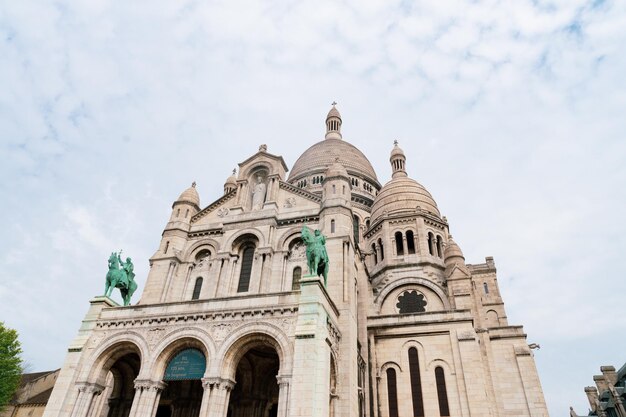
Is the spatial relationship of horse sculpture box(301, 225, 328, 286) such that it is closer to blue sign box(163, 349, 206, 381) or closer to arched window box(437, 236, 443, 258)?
blue sign box(163, 349, 206, 381)

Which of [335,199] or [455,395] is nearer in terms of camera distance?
[455,395]

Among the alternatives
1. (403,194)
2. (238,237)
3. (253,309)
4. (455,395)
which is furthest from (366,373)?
(403,194)

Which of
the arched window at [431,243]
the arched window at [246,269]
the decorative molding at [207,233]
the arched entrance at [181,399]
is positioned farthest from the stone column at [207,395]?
the arched window at [431,243]

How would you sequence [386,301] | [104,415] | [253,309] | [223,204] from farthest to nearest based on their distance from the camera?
[386,301], [223,204], [104,415], [253,309]

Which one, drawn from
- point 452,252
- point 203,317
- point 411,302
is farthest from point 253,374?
point 452,252

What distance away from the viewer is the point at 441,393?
2422 cm

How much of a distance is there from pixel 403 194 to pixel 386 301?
9950mm

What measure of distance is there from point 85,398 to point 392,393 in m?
16.1

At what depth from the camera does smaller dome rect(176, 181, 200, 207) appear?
30478 mm

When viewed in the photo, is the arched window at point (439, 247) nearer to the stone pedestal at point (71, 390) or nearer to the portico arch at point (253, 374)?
the portico arch at point (253, 374)

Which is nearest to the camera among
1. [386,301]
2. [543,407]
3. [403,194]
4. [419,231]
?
[543,407]

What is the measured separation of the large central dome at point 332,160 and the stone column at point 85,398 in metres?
32.2

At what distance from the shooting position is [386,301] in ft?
106

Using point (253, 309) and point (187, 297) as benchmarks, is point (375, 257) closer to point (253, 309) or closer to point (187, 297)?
point (187, 297)
